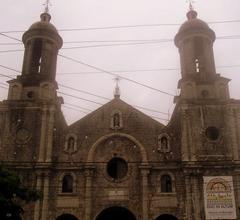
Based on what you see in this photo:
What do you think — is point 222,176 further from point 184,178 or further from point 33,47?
point 33,47

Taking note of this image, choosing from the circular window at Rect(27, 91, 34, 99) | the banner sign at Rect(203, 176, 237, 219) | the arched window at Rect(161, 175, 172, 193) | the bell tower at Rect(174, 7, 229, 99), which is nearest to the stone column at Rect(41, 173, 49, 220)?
the circular window at Rect(27, 91, 34, 99)

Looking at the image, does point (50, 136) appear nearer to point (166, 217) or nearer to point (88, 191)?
point (88, 191)

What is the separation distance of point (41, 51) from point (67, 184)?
36.4 feet

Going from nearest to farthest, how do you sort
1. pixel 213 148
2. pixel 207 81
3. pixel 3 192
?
pixel 3 192
pixel 213 148
pixel 207 81

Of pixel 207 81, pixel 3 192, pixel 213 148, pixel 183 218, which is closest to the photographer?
pixel 3 192

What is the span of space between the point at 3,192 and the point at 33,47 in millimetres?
17627

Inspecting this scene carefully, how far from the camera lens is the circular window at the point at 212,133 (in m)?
31.0

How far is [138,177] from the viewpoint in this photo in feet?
98.3

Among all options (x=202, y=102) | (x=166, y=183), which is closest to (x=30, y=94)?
(x=166, y=183)

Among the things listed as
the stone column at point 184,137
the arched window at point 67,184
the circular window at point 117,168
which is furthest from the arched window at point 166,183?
the arched window at point 67,184

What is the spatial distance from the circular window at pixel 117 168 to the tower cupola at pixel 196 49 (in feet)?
27.9

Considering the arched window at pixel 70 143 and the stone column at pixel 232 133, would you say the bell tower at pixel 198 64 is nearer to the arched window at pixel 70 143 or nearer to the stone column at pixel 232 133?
the stone column at pixel 232 133

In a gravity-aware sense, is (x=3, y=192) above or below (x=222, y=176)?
below

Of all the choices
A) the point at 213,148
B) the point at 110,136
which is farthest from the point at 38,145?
the point at 213,148
